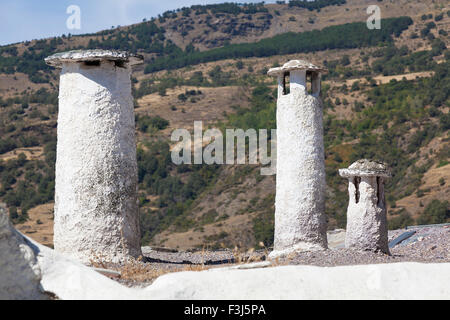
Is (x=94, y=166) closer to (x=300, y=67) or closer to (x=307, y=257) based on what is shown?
(x=307, y=257)

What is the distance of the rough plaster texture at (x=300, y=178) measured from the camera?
13.5 metres

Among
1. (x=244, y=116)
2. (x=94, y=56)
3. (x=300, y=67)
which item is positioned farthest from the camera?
(x=244, y=116)

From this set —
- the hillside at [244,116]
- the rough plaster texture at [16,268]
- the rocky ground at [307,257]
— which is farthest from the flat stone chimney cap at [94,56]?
the hillside at [244,116]

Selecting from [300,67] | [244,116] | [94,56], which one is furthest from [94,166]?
[244,116]

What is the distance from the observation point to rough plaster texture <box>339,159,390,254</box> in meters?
13.4

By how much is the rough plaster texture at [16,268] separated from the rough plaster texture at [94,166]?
4028 millimetres

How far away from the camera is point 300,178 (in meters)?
13.5

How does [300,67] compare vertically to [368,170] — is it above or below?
above

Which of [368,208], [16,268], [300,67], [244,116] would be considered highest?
[300,67]

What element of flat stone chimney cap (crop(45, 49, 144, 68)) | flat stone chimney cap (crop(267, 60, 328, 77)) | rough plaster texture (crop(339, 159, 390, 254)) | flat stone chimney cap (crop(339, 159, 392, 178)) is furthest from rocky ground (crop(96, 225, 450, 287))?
flat stone chimney cap (crop(267, 60, 328, 77))

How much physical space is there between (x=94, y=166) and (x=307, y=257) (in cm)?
368

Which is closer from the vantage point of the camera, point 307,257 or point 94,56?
point 94,56

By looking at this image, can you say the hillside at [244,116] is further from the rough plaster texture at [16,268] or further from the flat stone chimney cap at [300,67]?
the rough plaster texture at [16,268]
